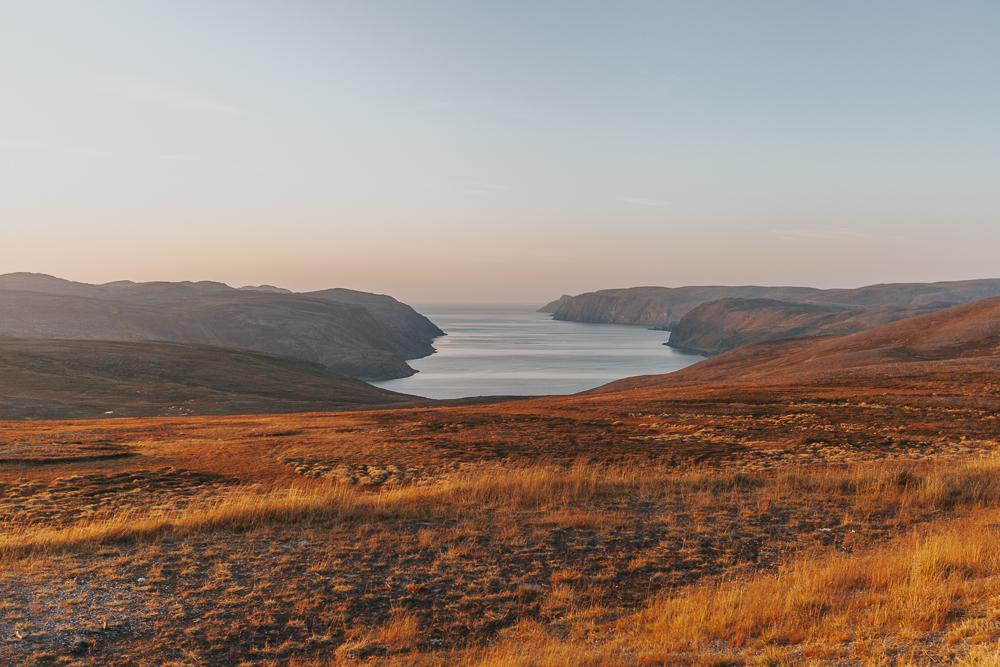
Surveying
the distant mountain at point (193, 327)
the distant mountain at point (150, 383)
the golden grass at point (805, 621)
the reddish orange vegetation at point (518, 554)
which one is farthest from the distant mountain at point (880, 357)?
the distant mountain at point (193, 327)

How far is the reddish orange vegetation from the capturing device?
767 centimetres

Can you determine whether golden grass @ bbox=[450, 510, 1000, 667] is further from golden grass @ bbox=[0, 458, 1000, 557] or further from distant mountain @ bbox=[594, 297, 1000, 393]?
distant mountain @ bbox=[594, 297, 1000, 393]

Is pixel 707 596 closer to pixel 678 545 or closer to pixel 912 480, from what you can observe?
pixel 678 545

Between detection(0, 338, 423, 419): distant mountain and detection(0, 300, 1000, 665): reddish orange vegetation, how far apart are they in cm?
3820

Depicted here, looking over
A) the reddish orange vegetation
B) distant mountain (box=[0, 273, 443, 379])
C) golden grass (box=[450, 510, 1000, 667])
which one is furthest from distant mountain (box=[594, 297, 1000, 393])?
distant mountain (box=[0, 273, 443, 379])

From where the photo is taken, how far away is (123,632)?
8.22 metres

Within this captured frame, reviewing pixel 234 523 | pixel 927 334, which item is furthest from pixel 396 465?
pixel 927 334

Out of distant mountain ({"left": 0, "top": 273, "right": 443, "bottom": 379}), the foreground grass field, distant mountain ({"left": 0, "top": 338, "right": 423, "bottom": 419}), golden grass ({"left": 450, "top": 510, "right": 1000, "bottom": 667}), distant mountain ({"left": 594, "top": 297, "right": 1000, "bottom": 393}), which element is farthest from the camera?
distant mountain ({"left": 0, "top": 273, "right": 443, "bottom": 379})

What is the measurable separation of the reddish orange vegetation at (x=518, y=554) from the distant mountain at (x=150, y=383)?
125 feet

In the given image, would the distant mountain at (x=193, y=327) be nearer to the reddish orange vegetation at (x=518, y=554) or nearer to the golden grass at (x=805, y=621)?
the reddish orange vegetation at (x=518, y=554)

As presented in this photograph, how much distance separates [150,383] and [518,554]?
73241 mm

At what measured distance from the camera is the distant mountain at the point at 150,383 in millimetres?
58469

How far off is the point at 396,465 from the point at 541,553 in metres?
12.1

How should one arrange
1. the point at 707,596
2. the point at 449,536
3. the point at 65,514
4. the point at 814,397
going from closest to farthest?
the point at 707,596 < the point at 449,536 < the point at 65,514 < the point at 814,397
